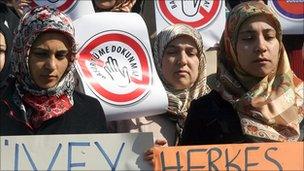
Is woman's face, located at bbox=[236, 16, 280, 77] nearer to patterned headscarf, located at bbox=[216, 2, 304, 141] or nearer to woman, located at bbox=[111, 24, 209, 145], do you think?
patterned headscarf, located at bbox=[216, 2, 304, 141]

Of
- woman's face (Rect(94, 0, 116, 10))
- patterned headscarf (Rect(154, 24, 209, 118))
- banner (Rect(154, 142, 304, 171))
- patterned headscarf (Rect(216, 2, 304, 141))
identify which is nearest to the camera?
banner (Rect(154, 142, 304, 171))

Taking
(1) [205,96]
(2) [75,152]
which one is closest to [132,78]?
(1) [205,96]

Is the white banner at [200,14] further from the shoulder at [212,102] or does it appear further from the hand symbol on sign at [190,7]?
the shoulder at [212,102]

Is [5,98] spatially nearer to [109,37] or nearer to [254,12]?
[109,37]

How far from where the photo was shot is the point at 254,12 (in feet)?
9.66

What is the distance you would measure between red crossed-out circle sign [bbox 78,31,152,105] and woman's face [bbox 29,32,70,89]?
52 centimetres

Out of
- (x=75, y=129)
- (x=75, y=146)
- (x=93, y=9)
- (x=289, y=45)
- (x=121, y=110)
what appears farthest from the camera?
(x=289, y=45)

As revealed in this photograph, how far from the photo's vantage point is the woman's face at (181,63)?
3.58m

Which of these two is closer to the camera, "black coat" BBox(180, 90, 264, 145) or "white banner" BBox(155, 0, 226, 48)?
"black coat" BBox(180, 90, 264, 145)

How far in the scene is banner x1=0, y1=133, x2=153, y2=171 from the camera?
8.32 ft

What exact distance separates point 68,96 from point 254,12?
0.85m

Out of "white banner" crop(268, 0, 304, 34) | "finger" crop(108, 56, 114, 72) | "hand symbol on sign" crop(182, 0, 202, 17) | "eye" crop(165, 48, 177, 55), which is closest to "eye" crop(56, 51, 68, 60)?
"finger" crop(108, 56, 114, 72)

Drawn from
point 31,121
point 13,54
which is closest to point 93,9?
point 13,54

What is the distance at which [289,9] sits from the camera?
4.50m
